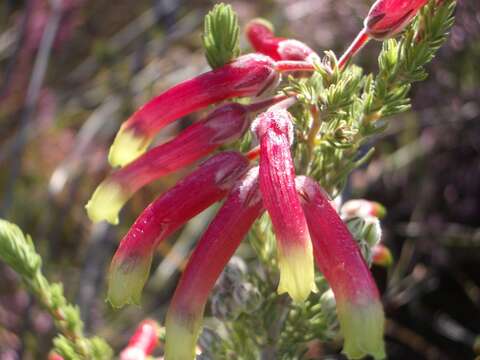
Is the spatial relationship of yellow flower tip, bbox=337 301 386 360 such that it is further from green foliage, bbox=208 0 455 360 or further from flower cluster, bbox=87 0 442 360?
green foliage, bbox=208 0 455 360

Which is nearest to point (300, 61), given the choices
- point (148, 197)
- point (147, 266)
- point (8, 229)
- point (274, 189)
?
point (274, 189)

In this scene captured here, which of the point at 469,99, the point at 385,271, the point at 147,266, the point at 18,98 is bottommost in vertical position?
the point at 385,271

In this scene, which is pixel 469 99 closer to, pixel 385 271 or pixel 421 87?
pixel 421 87

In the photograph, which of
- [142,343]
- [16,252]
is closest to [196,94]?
[16,252]

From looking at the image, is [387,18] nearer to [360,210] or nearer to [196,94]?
[196,94]

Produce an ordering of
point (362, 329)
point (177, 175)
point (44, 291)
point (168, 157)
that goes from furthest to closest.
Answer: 1. point (177, 175)
2. point (44, 291)
3. point (168, 157)
4. point (362, 329)

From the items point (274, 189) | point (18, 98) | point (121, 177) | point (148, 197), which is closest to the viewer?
point (274, 189)

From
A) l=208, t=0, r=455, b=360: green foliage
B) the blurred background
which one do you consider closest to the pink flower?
l=208, t=0, r=455, b=360: green foliage
